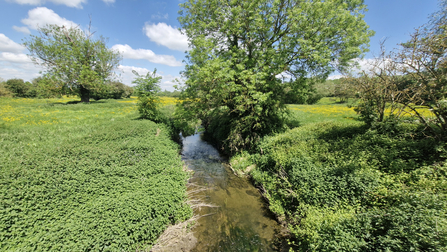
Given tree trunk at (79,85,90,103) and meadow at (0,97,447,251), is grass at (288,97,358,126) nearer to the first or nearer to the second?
meadow at (0,97,447,251)

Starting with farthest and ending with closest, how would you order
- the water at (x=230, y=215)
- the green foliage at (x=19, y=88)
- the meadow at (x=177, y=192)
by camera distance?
the green foliage at (x=19, y=88) → the water at (x=230, y=215) → the meadow at (x=177, y=192)

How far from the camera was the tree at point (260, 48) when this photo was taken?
961cm

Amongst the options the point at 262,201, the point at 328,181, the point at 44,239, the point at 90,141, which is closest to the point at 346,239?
the point at 328,181

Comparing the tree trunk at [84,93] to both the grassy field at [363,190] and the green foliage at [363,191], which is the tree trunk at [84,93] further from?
the green foliage at [363,191]

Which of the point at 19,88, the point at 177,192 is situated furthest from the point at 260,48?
the point at 19,88

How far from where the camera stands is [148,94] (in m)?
11.9

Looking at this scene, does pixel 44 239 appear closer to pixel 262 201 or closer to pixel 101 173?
pixel 101 173

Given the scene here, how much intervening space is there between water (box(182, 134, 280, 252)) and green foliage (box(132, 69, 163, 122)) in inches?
209

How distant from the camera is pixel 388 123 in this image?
7051 millimetres

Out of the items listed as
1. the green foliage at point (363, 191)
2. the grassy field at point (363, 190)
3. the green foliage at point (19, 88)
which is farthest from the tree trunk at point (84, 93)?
the green foliage at point (19, 88)

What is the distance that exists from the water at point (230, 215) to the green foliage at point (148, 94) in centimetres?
530

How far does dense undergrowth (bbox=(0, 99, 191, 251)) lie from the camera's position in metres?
3.84

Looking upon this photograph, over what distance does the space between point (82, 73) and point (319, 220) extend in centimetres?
2988

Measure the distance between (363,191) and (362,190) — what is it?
2.6 inches
